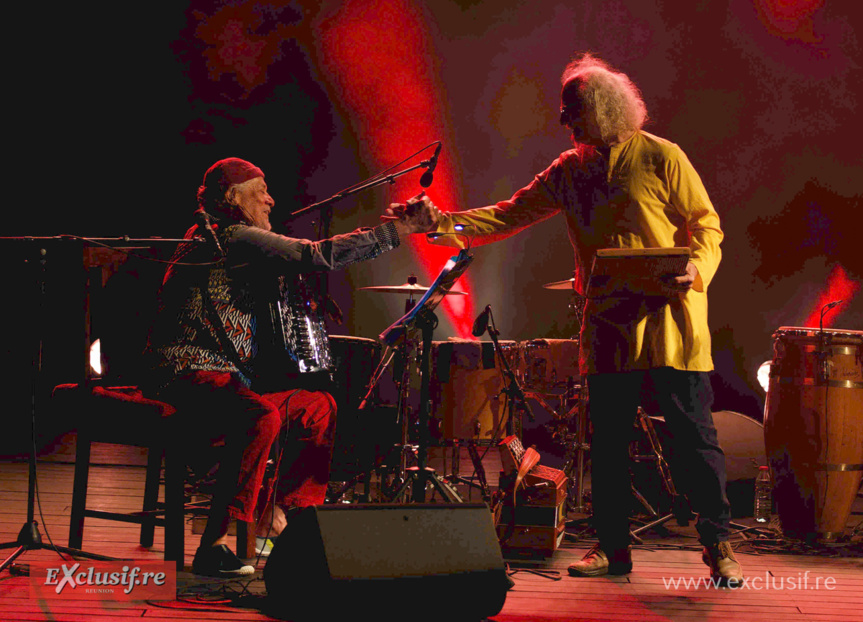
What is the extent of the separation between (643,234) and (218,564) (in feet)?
6.39

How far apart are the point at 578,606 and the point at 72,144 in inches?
201

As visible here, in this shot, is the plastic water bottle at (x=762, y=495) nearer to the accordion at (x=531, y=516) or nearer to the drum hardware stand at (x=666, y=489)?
the drum hardware stand at (x=666, y=489)

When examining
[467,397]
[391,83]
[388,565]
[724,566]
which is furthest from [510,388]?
[391,83]

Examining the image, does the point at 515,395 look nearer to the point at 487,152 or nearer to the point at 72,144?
the point at 487,152

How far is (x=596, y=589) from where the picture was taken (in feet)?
8.87

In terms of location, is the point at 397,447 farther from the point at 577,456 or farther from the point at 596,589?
the point at 596,589

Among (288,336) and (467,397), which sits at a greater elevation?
(288,336)

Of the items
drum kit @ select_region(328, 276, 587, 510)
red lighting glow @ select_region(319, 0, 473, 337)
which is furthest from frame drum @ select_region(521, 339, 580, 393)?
red lighting glow @ select_region(319, 0, 473, 337)

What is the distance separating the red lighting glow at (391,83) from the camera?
19.8ft

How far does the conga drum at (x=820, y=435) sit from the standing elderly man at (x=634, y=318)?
0.98m

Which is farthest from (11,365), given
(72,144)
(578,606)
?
(578,606)

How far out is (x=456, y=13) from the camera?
235 inches

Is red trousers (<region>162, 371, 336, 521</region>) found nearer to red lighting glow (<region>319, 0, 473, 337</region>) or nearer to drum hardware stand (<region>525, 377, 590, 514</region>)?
drum hardware stand (<region>525, 377, 590, 514</region>)

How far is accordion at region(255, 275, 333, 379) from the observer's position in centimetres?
302
